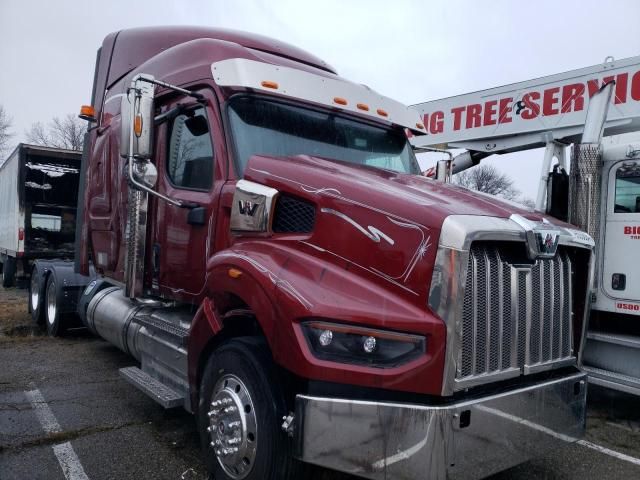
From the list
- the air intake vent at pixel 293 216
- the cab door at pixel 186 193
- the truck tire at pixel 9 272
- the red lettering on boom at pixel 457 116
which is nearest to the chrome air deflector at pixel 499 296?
the air intake vent at pixel 293 216

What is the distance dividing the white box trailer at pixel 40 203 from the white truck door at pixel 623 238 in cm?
968

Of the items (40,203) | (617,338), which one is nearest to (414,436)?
(617,338)

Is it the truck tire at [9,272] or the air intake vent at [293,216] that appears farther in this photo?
the truck tire at [9,272]

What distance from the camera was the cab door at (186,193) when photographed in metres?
3.81

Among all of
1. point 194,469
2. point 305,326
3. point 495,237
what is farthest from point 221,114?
point 194,469

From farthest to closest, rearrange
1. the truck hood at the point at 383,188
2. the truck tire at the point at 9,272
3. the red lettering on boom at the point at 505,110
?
the truck tire at the point at 9,272, the red lettering on boom at the point at 505,110, the truck hood at the point at 383,188

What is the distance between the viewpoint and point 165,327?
4191 mm

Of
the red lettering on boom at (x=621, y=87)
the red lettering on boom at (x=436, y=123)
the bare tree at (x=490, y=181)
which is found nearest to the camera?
the red lettering on boom at (x=621, y=87)

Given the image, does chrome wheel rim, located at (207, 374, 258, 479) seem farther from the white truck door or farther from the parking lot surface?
the white truck door

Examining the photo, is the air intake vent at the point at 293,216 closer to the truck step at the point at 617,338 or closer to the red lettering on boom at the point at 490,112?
the truck step at the point at 617,338

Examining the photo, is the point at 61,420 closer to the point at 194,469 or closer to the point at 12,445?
the point at 12,445

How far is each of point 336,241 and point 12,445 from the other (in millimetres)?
2991

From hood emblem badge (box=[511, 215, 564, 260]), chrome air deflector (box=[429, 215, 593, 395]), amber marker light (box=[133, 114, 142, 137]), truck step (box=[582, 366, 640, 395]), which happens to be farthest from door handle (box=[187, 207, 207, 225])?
truck step (box=[582, 366, 640, 395])

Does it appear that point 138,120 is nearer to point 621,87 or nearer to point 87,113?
point 87,113
